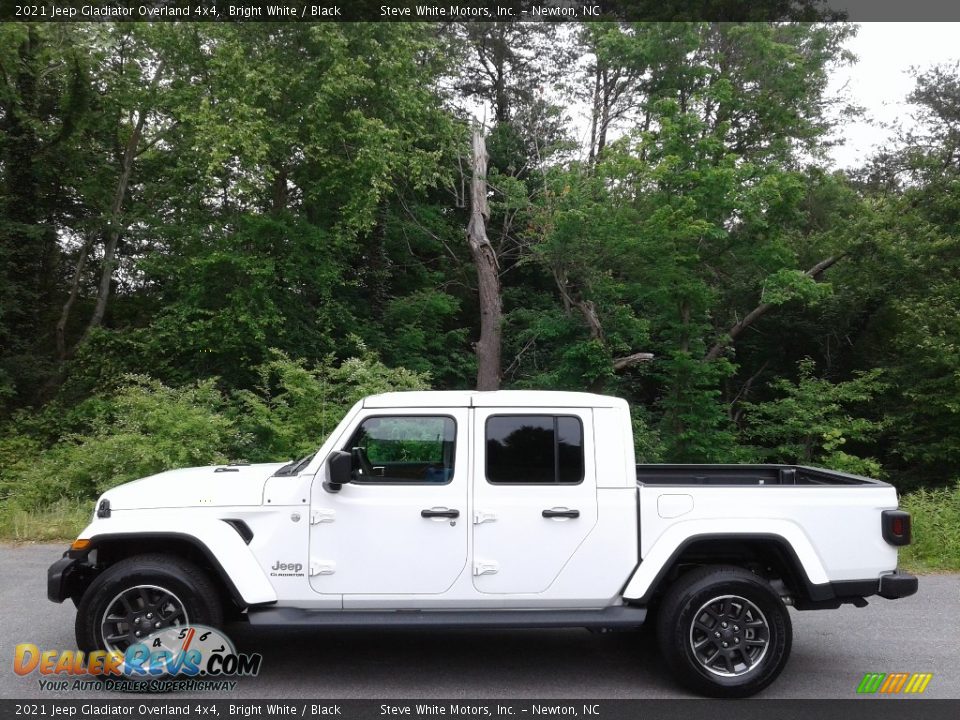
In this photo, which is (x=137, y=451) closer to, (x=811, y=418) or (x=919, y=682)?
(x=919, y=682)

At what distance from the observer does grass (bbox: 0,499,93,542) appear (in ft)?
30.4

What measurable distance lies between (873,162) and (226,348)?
1839 cm

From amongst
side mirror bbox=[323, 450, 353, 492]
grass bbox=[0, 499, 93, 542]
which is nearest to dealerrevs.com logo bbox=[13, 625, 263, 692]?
side mirror bbox=[323, 450, 353, 492]

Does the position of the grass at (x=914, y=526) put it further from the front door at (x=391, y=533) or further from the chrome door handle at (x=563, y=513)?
the front door at (x=391, y=533)

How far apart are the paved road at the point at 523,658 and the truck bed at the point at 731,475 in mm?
1223

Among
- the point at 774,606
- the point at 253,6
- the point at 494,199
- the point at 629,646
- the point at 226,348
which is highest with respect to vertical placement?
the point at 253,6

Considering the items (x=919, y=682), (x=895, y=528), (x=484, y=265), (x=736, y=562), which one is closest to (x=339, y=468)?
(x=736, y=562)

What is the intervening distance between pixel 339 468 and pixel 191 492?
110 centimetres

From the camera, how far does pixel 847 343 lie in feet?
71.0

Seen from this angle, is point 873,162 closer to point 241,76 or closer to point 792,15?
point 792,15

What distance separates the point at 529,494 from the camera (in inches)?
200

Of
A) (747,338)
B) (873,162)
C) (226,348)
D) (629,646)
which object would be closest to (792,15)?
(873,162)

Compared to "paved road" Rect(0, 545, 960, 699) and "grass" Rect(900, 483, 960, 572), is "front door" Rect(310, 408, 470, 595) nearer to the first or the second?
"paved road" Rect(0, 545, 960, 699)

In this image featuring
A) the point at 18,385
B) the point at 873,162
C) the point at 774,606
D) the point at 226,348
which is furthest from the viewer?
the point at 873,162
